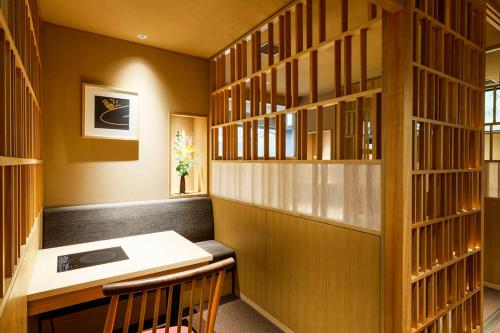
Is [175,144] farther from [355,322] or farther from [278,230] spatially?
[355,322]

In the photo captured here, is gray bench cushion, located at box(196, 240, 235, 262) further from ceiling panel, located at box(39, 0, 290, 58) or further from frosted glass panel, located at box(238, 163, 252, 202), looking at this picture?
ceiling panel, located at box(39, 0, 290, 58)

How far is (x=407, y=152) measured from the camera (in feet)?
4.83

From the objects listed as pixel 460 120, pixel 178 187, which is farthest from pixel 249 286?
pixel 460 120

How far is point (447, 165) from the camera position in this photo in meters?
1.83

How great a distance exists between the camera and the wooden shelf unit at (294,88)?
169 centimetres

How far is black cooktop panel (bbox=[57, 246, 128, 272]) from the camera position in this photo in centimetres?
168

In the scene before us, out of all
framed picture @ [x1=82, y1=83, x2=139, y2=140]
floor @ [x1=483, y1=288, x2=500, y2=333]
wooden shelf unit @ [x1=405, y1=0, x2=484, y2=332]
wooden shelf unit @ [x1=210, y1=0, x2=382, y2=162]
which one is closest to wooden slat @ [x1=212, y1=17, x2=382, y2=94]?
wooden shelf unit @ [x1=210, y1=0, x2=382, y2=162]

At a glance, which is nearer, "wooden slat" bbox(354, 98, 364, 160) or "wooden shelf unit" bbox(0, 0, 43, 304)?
"wooden shelf unit" bbox(0, 0, 43, 304)

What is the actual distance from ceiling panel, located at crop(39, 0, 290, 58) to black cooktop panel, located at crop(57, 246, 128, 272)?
1.78 m

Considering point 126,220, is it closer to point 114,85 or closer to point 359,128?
point 114,85

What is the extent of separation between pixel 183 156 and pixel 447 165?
7.78 ft

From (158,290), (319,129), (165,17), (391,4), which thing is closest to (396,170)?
(319,129)

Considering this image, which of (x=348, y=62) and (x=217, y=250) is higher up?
(x=348, y=62)

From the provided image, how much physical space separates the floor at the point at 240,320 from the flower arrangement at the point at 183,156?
4.17 feet
